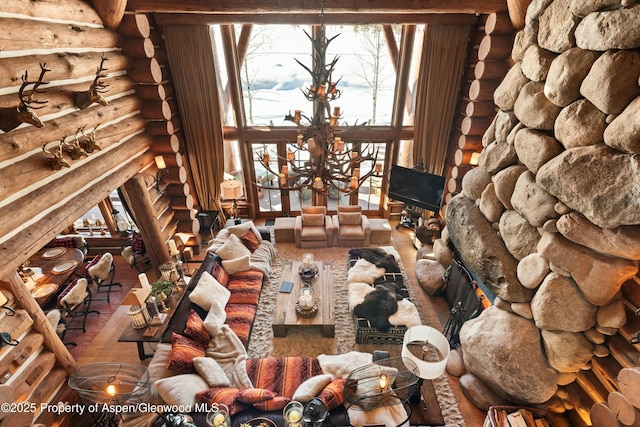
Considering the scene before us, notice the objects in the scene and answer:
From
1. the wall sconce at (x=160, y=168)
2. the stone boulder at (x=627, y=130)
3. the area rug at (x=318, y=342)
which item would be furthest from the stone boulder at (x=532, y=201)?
the wall sconce at (x=160, y=168)

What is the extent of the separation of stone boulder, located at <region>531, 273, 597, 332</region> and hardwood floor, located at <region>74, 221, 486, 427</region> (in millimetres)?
1507

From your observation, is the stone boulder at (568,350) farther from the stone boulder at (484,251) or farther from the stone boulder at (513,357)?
the stone boulder at (484,251)

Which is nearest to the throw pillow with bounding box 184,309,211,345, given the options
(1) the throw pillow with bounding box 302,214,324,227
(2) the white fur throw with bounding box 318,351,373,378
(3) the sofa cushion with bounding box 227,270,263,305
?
(3) the sofa cushion with bounding box 227,270,263,305

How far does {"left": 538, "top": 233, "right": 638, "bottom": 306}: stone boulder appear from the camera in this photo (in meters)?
2.53

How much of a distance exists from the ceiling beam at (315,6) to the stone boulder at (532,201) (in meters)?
3.23

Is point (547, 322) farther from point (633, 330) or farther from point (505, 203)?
point (505, 203)

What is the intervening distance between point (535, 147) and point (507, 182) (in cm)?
49

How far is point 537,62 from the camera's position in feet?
9.87

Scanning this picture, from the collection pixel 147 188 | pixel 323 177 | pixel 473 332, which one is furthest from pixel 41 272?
pixel 473 332

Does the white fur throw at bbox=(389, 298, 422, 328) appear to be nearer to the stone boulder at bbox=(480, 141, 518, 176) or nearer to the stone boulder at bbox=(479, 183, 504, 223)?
the stone boulder at bbox=(479, 183, 504, 223)

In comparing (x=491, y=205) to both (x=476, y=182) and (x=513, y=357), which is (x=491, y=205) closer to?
(x=476, y=182)

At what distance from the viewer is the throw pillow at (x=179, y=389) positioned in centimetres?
301

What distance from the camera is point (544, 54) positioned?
2971 millimetres

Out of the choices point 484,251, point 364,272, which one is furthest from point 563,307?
point 364,272
